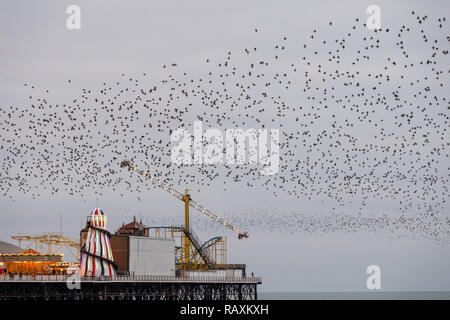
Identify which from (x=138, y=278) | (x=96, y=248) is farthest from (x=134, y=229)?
(x=96, y=248)

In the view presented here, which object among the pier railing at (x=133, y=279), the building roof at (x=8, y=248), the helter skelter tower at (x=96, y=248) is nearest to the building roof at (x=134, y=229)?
the pier railing at (x=133, y=279)

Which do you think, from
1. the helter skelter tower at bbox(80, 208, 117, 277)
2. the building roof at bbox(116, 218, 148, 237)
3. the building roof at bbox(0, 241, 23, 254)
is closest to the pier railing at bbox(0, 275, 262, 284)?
the helter skelter tower at bbox(80, 208, 117, 277)

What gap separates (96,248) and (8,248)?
1094 inches

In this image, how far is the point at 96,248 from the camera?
120 m

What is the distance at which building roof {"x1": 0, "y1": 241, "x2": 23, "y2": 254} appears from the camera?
5482 inches

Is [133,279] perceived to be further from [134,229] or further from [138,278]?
[134,229]

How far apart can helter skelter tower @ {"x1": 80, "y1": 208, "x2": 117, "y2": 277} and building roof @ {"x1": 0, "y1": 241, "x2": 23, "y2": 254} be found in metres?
23.5

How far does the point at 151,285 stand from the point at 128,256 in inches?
329
